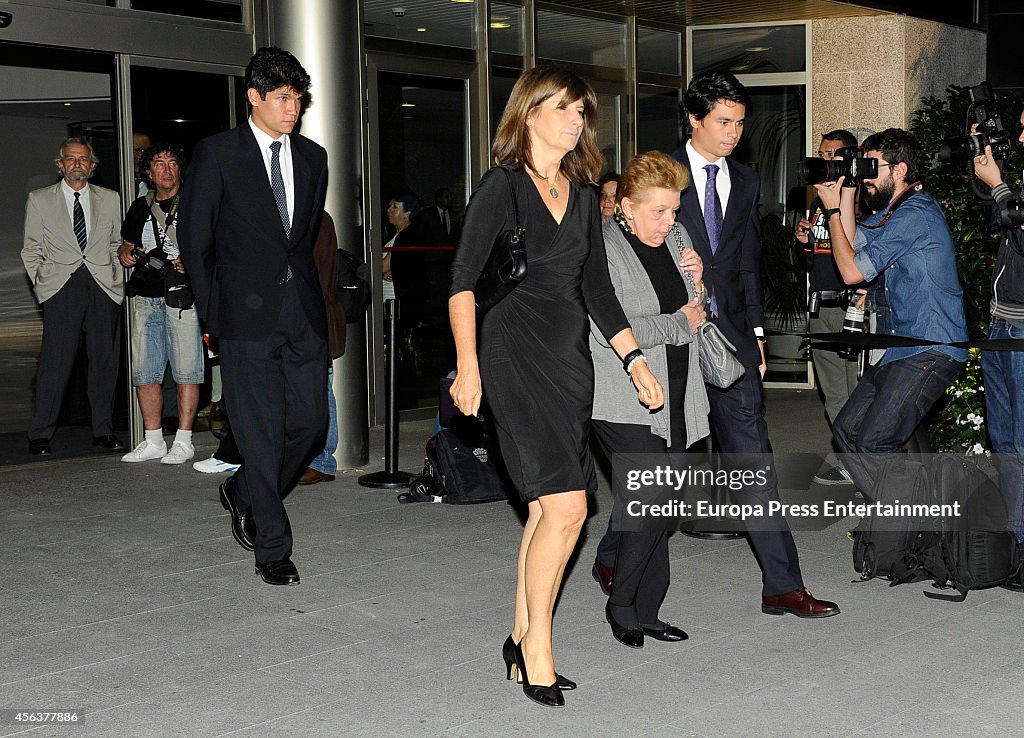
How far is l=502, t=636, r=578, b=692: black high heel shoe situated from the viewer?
4285 millimetres

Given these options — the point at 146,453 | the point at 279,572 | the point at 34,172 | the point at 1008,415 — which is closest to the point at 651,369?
the point at 1008,415

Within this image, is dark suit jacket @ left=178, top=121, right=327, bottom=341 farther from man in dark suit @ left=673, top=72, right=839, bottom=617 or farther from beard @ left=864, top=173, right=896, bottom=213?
beard @ left=864, top=173, right=896, bottom=213

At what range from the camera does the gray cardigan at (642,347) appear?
464 cm

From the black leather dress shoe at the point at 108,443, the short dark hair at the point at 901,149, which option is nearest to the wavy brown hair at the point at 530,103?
the short dark hair at the point at 901,149

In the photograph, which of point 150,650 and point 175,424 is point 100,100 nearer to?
point 175,424

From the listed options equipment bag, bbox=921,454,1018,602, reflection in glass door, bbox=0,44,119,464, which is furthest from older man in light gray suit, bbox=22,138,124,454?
equipment bag, bbox=921,454,1018,602

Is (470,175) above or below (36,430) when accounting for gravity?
above

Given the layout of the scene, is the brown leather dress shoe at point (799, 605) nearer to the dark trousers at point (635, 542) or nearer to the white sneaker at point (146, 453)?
the dark trousers at point (635, 542)

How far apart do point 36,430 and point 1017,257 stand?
21.7 ft

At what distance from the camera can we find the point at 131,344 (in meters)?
9.26

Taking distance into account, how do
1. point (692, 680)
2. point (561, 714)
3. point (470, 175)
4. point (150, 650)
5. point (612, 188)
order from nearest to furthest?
1. point (561, 714)
2. point (692, 680)
3. point (150, 650)
4. point (612, 188)
5. point (470, 175)

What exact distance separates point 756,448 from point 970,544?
1.02 m

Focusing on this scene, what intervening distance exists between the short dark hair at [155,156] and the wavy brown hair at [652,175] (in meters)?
4.86

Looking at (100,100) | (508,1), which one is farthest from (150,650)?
(508,1)
